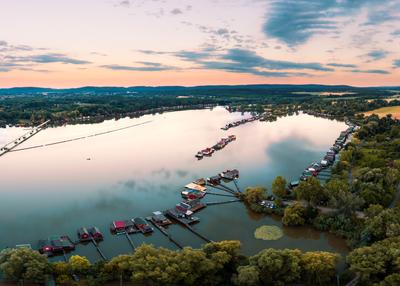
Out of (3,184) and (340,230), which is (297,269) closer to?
(340,230)

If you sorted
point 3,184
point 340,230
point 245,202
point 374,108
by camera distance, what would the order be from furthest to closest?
point 374,108
point 3,184
point 245,202
point 340,230

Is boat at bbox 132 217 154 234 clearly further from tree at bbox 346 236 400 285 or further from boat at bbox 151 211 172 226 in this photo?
tree at bbox 346 236 400 285

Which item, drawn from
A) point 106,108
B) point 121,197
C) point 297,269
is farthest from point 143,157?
point 106,108

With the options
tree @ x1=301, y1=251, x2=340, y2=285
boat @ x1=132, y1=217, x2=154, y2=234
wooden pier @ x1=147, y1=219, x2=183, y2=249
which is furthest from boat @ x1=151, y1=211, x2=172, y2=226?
tree @ x1=301, y1=251, x2=340, y2=285

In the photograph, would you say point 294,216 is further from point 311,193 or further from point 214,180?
point 214,180

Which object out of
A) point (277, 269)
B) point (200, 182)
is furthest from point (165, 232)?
point (200, 182)

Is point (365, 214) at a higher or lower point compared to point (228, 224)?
higher

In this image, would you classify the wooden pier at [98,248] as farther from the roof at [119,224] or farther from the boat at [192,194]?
the boat at [192,194]
